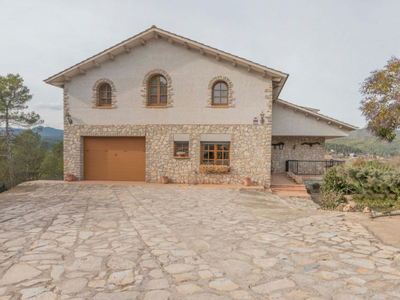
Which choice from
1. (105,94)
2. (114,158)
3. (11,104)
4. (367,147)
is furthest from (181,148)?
(367,147)

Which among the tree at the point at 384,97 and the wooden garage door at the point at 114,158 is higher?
the tree at the point at 384,97

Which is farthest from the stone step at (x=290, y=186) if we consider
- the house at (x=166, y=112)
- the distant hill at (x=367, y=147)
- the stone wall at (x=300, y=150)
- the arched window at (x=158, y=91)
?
the distant hill at (x=367, y=147)

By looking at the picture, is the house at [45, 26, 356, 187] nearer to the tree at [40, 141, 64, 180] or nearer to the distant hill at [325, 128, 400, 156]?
the tree at [40, 141, 64, 180]

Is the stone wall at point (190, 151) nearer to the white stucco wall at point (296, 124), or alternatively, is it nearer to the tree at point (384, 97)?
the white stucco wall at point (296, 124)

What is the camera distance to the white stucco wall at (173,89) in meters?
12.0

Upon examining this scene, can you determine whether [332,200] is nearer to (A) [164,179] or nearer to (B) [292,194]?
(B) [292,194]

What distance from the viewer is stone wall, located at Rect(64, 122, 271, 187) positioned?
11.9m

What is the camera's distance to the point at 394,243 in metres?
4.32

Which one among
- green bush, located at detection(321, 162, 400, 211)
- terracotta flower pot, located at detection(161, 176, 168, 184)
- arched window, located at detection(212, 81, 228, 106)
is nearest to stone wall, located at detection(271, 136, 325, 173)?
green bush, located at detection(321, 162, 400, 211)

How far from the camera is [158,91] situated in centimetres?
1262

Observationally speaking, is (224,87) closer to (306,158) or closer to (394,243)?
(306,158)

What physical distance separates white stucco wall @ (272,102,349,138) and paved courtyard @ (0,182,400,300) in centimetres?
905

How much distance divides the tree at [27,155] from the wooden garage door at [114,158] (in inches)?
726

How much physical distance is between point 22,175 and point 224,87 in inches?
1075
